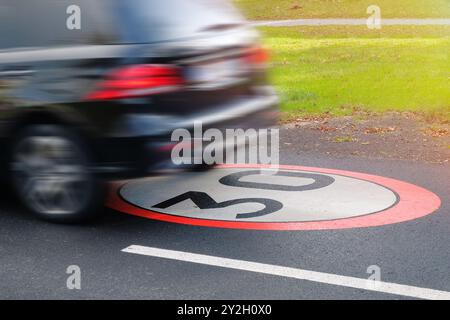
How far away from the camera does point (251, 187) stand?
7383 mm

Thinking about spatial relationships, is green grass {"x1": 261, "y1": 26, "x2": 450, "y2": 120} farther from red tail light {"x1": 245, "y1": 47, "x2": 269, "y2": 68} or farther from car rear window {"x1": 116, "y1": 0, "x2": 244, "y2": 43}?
car rear window {"x1": 116, "y1": 0, "x2": 244, "y2": 43}

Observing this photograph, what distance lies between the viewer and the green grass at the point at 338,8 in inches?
1116

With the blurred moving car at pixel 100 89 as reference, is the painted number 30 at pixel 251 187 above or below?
below

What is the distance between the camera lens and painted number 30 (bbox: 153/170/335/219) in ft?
22.1

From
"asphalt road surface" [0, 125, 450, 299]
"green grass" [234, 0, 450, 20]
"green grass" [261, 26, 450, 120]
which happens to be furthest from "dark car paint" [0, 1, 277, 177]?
"green grass" [234, 0, 450, 20]

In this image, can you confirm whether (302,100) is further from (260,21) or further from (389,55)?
(260,21)

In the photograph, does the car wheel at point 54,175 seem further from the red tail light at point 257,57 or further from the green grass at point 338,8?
the green grass at point 338,8

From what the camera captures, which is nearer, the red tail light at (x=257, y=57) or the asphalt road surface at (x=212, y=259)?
the asphalt road surface at (x=212, y=259)

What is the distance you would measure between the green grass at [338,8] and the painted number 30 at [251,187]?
20313 millimetres

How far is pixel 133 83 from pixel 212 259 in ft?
4.63

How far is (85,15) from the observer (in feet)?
19.5

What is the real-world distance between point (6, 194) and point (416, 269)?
12.9 ft

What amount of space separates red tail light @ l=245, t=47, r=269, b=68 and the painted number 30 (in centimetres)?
115

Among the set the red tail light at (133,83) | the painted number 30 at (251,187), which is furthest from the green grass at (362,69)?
the red tail light at (133,83)
